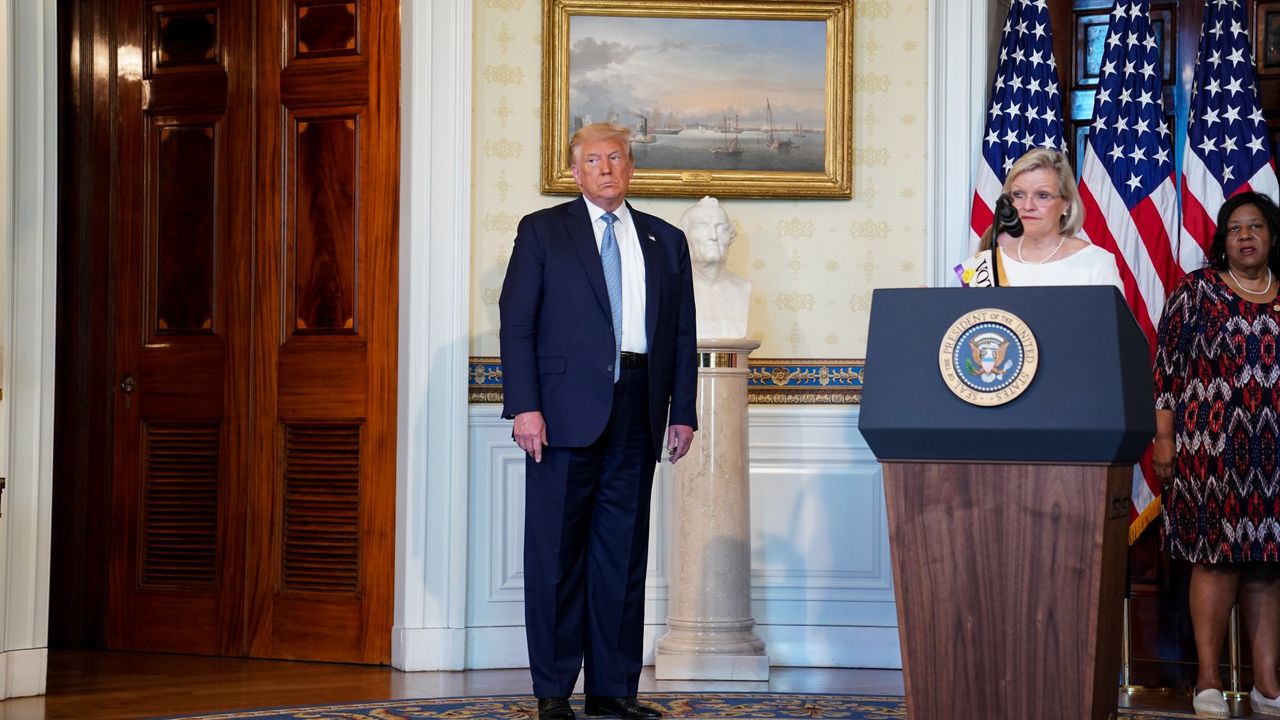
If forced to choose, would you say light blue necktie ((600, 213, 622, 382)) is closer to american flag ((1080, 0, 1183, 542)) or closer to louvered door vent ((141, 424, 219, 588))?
american flag ((1080, 0, 1183, 542))

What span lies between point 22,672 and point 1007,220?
322 cm

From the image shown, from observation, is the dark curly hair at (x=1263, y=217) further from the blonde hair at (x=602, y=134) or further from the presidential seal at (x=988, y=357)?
the presidential seal at (x=988, y=357)

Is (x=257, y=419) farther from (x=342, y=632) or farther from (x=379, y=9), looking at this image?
(x=379, y=9)

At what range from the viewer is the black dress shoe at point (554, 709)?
12.8 feet

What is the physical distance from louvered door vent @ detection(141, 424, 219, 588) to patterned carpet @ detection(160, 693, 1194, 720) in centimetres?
151

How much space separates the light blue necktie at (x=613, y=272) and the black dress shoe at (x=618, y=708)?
0.86 metres

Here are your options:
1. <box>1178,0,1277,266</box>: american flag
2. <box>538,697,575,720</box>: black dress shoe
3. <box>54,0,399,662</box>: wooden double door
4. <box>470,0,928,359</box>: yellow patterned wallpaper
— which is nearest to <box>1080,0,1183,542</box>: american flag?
<box>1178,0,1277,266</box>: american flag

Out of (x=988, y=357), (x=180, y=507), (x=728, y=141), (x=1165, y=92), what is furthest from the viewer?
(x=180, y=507)

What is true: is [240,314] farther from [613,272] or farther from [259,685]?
[613,272]

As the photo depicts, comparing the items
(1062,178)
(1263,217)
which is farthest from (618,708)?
(1263,217)

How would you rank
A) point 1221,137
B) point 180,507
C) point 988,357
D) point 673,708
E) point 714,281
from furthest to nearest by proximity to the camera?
point 180,507 < point 1221,137 < point 714,281 < point 673,708 < point 988,357

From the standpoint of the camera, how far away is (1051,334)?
2.83 metres

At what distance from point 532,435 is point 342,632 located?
1899mm

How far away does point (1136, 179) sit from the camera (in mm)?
5156
